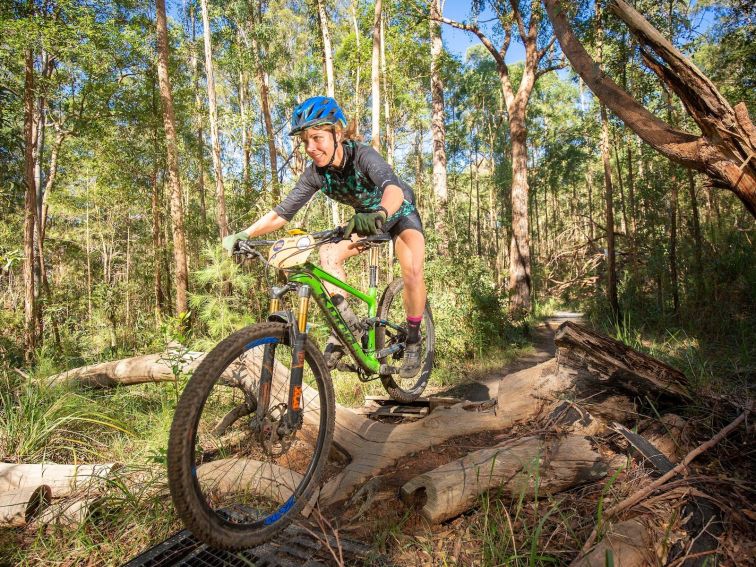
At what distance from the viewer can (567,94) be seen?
34875mm

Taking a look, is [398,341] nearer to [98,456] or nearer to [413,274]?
[413,274]

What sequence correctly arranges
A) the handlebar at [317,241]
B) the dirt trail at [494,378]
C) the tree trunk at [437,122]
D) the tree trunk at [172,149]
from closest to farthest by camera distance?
the handlebar at [317,241]
the dirt trail at [494,378]
the tree trunk at [172,149]
the tree trunk at [437,122]

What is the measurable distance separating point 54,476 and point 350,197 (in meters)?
2.56

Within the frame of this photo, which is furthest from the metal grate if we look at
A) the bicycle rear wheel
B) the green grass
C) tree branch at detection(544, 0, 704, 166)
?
tree branch at detection(544, 0, 704, 166)

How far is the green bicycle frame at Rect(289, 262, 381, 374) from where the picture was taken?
245 centimetres

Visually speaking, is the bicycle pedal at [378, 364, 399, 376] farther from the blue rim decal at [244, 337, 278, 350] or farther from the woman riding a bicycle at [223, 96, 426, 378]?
the blue rim decal at [244, 337, 278, 350]

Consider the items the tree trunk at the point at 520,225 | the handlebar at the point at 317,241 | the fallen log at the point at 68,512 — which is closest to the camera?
the fallen log at the point at 68,512

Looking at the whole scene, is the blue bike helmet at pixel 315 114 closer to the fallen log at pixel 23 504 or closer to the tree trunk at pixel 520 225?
the fallen log at pixel 23 504

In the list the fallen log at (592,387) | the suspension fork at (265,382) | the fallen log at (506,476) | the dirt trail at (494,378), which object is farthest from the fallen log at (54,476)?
the dirt trail at (494,378)

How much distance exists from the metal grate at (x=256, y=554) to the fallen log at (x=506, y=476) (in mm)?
399

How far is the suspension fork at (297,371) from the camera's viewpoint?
212 centimetres

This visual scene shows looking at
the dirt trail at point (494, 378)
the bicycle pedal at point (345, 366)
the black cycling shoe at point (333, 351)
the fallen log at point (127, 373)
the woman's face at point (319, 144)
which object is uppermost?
the woman's face at point (319, 144)

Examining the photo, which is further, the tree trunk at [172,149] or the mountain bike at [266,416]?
the tree trunk at [172,149]

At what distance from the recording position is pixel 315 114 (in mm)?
2561
